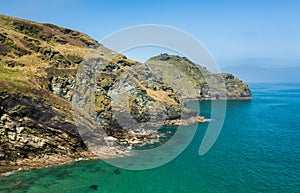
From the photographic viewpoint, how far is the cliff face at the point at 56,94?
164 ft

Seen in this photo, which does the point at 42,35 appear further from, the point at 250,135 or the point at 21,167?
the point at 250,135

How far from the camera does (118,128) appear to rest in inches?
2901

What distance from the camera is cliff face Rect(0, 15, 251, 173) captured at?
49906 mm

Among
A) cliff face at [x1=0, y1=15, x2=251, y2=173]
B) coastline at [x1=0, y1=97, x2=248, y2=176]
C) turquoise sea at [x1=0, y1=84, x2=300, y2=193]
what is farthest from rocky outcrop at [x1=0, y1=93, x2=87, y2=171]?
turquoise sea at [x1=0, y1=84, x2=300, y2=193]

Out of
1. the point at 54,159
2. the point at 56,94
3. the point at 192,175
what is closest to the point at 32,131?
the point at 54,159

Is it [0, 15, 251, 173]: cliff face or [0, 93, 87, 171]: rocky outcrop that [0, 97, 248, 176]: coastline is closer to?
[0, 15, 251, 173]: cliff face

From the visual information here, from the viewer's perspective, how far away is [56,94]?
7038cm

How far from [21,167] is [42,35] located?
6465cm

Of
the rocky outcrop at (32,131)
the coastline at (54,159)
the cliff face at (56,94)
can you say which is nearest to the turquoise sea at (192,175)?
the coastline at (54,159)

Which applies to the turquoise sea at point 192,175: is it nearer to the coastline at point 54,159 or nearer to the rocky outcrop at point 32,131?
the coastline at point 54,159

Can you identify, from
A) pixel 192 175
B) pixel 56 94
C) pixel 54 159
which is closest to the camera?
pixel 192 175

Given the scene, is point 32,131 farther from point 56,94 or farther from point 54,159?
point 56,94

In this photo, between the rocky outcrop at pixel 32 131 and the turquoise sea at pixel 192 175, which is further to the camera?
the rocky outcrop at pixel 32 131

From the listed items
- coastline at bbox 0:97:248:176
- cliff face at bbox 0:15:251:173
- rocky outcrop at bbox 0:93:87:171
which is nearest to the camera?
coastline at bbox 0:97:248:176
